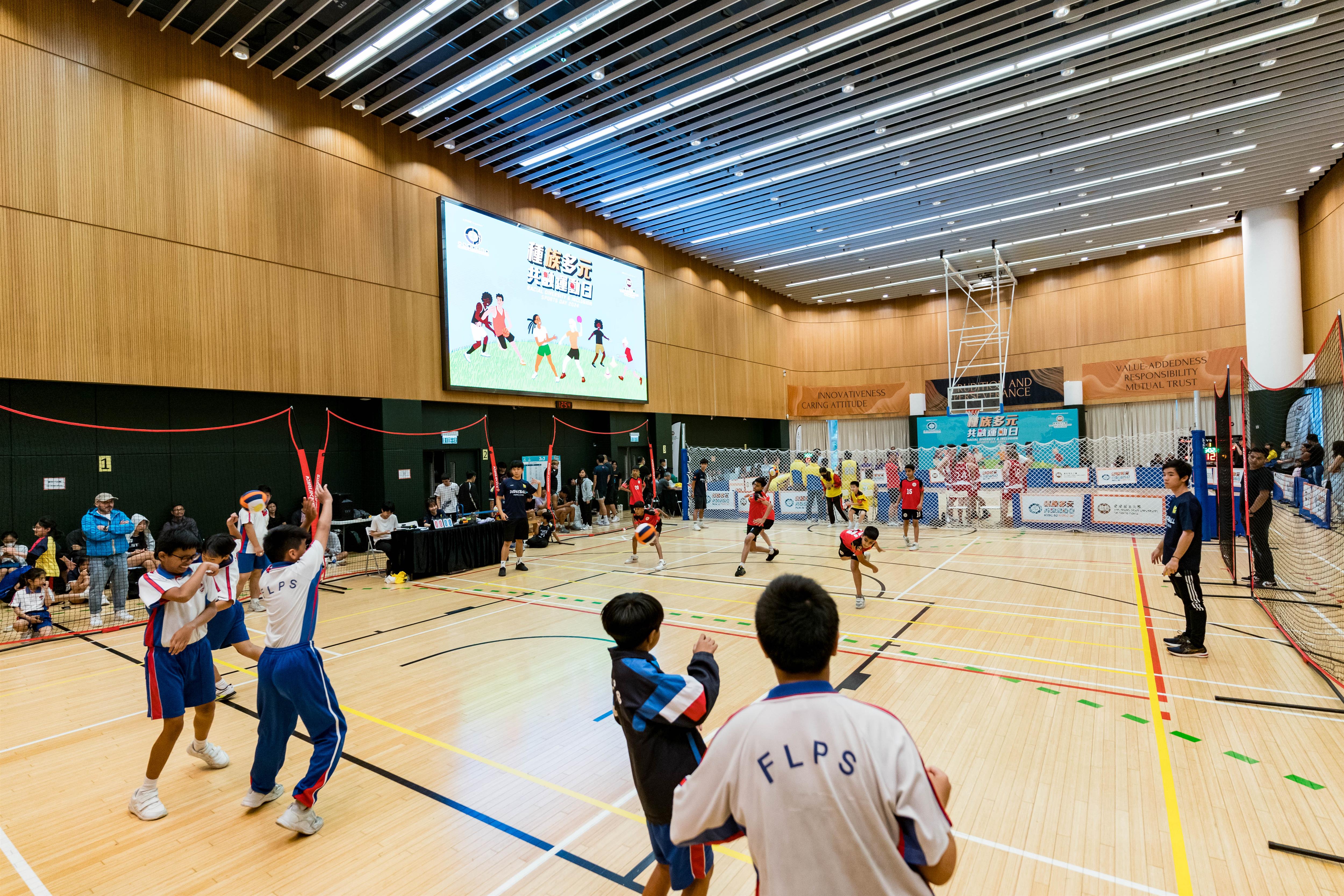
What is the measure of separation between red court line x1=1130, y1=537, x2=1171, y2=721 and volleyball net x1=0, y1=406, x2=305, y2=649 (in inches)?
370

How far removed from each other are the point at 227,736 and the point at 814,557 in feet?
30.1

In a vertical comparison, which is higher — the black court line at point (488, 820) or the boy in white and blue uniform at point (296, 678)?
the boy in white and blue uniform at point (296, 678)

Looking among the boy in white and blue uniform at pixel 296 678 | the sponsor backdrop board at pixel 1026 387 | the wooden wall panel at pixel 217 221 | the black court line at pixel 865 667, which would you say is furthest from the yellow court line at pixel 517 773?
the sponsor backdrop board at pixel 1026 387

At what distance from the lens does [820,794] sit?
121 centimetres

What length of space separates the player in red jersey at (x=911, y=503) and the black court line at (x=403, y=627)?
8653 millimetres

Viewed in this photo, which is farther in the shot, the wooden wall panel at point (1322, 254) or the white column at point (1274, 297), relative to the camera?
the white column at point (1274, 297)

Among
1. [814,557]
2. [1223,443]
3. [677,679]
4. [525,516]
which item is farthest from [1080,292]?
[677,679]

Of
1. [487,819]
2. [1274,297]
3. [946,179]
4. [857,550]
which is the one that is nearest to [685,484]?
[946,179]

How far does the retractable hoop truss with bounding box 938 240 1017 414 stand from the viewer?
23438 millimetres

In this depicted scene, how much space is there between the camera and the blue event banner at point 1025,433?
71.7ft

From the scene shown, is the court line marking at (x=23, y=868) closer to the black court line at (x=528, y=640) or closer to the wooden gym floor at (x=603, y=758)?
the wooden gym floor at (x=603, y=758)

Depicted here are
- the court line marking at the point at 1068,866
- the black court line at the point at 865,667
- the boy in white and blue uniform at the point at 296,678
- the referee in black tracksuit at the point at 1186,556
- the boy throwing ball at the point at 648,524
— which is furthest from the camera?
the boy throwing ball at the point at 648,524

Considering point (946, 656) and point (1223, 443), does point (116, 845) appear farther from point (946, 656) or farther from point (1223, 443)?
point (1223, 443)

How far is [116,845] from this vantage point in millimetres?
3266
